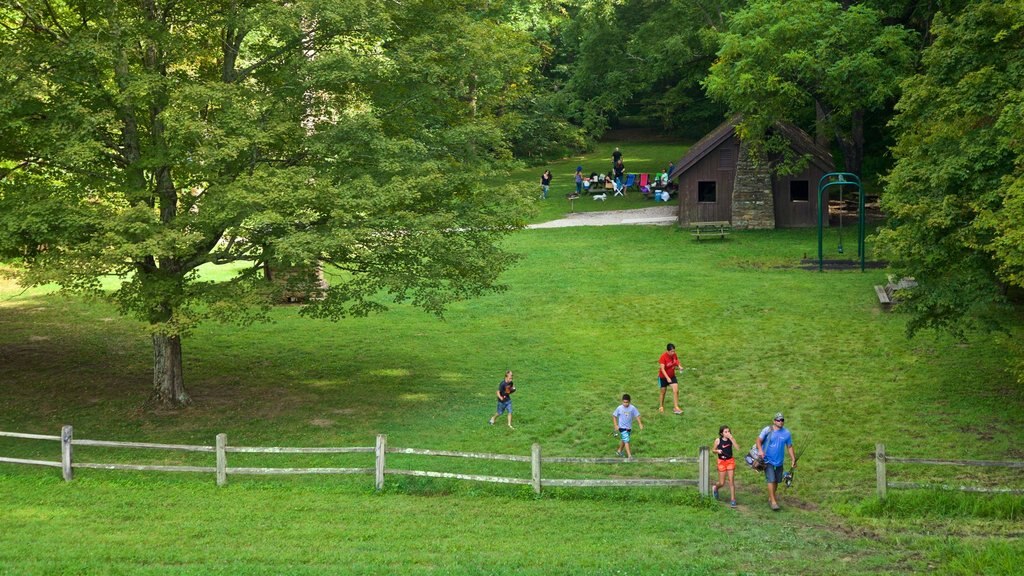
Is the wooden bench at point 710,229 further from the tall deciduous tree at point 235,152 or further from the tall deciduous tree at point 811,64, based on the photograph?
the tall deciduous tree at point 235,152

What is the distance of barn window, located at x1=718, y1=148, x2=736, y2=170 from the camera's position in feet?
148

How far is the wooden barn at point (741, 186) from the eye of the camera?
4419 centimetres

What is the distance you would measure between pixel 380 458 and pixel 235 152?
7.09m

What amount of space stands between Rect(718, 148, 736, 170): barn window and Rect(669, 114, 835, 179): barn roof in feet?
1.40

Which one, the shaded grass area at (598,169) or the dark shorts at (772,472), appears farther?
the shaded grass area at (598,169)

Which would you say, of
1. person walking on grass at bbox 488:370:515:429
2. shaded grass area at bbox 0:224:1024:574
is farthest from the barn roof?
person walking on grass at bbox 488:370:515:429

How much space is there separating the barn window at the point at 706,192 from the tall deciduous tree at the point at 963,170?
72.9 feet

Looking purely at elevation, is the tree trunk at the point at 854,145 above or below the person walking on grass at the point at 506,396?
above

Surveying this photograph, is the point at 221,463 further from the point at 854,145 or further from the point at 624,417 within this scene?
the point at 854,145

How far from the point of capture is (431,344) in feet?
96.5

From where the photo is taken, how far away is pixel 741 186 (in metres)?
44.5

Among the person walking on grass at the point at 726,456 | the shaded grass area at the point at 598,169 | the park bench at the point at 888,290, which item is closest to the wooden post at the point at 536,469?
the person walking on grass at the point at 726,456

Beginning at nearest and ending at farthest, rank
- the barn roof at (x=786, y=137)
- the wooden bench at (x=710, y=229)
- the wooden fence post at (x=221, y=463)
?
the wooden fence post at (x=221, y=463), the barn roof at (x=786, y=137), the wooden bench at (x=710, y=229)

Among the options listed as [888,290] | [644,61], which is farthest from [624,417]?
[644,61]
